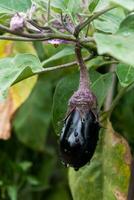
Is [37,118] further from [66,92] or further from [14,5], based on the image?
[14,5]

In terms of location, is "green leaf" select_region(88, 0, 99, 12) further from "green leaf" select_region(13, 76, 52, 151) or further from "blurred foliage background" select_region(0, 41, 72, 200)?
"green leaf" select_region(13, 76, 52, 151)

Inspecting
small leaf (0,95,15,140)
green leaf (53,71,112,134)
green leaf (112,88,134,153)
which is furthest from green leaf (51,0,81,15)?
green leaf (112,88,134,153)

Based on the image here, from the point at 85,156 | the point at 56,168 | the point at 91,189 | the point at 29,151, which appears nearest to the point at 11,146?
the point at 29,151

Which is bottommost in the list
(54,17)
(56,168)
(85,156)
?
(56,168)

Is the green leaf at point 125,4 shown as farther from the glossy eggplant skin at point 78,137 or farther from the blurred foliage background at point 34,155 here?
the blurred foliage background at point 34,155

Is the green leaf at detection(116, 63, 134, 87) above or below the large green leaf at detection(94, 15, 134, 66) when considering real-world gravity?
below

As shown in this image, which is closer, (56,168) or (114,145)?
(114,145)

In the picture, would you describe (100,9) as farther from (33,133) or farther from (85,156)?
(33,133)

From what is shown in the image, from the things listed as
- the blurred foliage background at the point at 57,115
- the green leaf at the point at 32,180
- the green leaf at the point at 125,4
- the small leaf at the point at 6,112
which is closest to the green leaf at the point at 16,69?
the blurred foliage background at the point at 57,115
